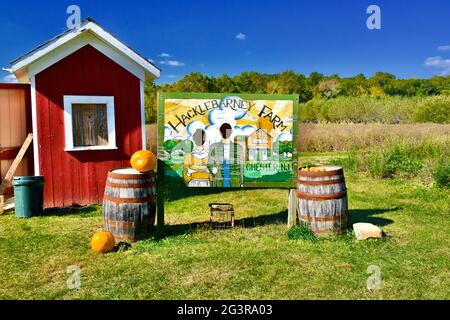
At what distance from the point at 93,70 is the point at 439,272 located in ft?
25.7

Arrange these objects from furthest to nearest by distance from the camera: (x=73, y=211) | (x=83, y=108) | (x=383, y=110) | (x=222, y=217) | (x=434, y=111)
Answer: (x=383, y=110)
(x=434, y=111)
(x=83, y=108)
(x=73, y=211)
(x=222, y=217)

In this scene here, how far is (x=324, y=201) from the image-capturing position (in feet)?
22.5

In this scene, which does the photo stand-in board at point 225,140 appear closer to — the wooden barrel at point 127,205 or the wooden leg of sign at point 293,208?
the wooden leg of sign at point 293,208

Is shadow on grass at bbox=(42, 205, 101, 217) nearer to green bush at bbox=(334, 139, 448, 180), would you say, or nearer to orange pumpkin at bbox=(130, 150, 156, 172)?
orange pumpkin at bbox=(130, 150, 156, 172)

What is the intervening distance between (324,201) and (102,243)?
336 centimetres

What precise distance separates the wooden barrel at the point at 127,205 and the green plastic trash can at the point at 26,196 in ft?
9.33

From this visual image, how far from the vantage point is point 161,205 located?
7.21 m

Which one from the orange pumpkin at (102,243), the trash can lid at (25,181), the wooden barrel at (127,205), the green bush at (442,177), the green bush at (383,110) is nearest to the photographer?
the orange pumpkin at (102,243)

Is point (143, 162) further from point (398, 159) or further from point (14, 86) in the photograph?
point (398, 159)

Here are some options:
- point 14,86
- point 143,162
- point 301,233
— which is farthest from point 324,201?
point 14,86

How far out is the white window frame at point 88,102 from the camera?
967cm

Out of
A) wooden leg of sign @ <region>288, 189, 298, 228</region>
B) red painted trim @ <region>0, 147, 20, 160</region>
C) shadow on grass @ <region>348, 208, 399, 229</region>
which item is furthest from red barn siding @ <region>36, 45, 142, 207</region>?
shadow on grass @ <region>348, 208, 399, 229</region>

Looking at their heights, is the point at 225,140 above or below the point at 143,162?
above

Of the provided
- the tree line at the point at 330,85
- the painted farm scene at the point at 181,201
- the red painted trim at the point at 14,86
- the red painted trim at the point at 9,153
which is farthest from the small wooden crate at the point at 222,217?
the tree line at the point at 330,85
